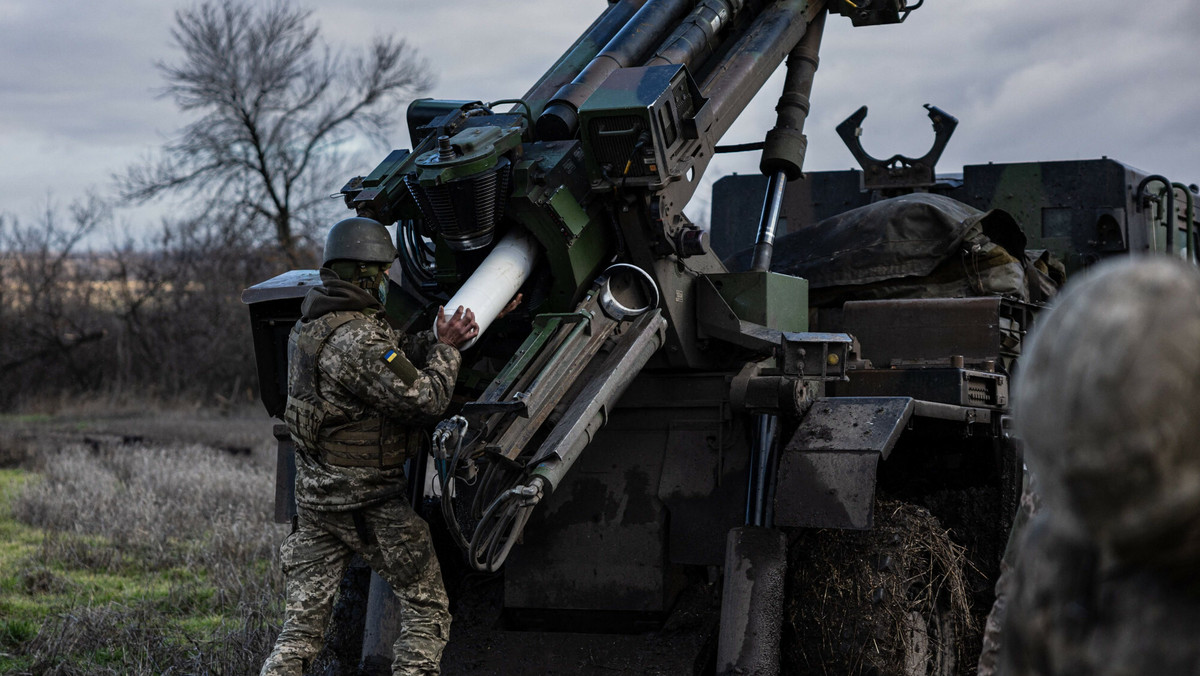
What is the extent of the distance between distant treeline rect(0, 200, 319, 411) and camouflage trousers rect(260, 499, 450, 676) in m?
20.3

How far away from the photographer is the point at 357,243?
455 cm

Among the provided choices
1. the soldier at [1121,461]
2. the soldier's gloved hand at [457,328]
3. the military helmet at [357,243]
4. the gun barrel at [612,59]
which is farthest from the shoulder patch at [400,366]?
the soldier at [1121,461]

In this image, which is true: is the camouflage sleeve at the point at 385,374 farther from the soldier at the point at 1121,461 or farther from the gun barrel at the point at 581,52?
the soldier at the point at 1121,461

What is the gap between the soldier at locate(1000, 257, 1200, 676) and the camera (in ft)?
4.52

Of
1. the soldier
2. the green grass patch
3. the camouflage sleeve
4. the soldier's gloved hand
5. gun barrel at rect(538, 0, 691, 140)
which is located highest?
gun barrel at rect(538, 0, 691, 140)

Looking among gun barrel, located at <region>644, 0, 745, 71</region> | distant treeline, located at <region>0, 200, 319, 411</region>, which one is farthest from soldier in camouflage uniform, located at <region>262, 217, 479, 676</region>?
distant treeline, located at <region>0, 200, 319, 411</region>

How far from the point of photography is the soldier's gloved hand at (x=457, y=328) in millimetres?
4516

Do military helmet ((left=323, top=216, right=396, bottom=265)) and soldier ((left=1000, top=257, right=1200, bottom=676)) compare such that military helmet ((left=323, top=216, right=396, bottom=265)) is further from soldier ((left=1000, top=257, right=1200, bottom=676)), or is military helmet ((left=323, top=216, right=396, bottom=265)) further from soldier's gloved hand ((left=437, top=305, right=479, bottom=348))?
soldier ((left=1000, top=257, right=1200, bottom=676))

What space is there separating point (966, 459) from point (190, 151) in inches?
847

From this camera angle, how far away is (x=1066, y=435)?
1435mm

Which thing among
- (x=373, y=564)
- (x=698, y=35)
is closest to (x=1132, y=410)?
(x=373, y=564)

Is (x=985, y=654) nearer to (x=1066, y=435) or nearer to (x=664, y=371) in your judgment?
(x=1066, y=435)

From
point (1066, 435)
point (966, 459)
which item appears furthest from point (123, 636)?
point (1066, 435)

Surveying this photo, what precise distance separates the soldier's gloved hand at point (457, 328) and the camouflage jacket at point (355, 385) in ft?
0.11
